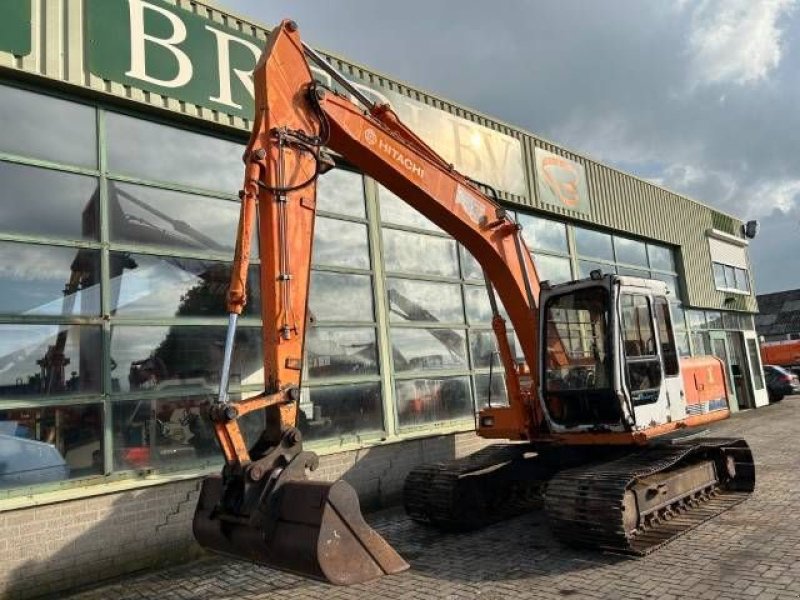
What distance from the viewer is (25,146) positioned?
6582 mm

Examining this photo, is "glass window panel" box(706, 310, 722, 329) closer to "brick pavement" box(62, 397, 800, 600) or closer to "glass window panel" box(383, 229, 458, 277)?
"glass window panel" box(383, 229, 458, 277)

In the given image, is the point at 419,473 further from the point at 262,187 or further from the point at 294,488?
the point at 262,187

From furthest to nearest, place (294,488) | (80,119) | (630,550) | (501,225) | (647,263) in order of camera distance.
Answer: (647,263), (501,225), (80,119), (630,550), (294,488)

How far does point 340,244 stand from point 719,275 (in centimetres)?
1589

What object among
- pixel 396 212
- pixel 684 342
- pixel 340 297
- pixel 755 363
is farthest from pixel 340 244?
pixel 755 363

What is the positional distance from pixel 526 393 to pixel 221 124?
17.2ft

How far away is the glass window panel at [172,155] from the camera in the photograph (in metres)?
7.32

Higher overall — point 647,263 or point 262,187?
point 647,263

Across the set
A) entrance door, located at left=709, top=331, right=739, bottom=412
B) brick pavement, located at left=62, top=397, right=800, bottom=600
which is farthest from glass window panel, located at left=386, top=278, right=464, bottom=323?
entrance door, located at left=709, top=331, right=739, bottom=412

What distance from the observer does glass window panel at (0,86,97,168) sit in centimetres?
651

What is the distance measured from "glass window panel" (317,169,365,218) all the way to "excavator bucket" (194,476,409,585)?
587 centimetres

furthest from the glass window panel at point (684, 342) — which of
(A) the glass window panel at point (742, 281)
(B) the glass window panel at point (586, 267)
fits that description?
(A) the glass window panel at point (742, 281)

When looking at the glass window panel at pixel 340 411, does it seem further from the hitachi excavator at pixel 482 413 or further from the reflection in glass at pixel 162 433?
the hitachi excavator at pixel 482 413

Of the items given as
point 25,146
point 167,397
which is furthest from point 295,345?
point 25,146
